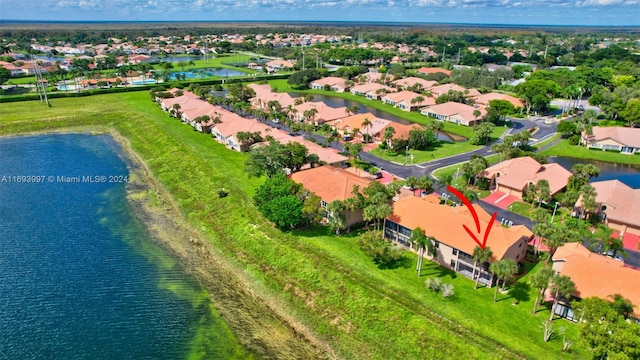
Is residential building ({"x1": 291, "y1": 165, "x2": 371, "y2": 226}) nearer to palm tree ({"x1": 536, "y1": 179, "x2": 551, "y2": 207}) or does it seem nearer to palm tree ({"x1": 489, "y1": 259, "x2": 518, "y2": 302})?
palm tree ({"x1": 489, "y1": 259, "x2": 518, "y2": 302})

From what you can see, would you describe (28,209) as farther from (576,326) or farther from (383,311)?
(576,326)

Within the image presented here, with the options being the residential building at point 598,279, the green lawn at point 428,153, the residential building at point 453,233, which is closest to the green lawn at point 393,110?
the green lawn at point 428,153

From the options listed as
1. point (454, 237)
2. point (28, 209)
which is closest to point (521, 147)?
point (454, 237)

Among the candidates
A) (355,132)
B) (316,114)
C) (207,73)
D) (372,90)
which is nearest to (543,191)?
(355,132)

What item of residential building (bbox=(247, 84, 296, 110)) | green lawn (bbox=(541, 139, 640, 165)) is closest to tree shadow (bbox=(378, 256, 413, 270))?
green lawn (bbox=(541, 139, 640, 165))

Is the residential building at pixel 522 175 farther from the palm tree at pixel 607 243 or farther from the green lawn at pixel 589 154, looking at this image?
the green lawn at pixel 589 154

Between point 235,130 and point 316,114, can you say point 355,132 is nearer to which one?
point 316,114
